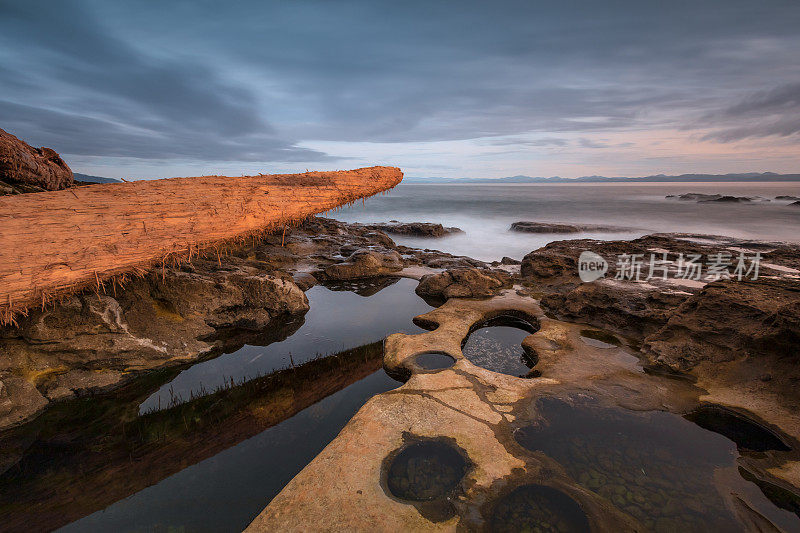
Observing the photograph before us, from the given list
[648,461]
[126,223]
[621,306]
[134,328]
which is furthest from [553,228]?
[126,223]

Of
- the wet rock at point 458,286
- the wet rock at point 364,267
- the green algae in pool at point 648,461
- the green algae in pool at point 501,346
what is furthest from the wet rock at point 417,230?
the green algae in pool at point 648,461

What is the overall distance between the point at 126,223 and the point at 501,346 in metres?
6.92

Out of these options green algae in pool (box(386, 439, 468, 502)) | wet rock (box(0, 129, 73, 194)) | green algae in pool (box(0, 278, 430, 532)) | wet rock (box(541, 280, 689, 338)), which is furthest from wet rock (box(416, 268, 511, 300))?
wet rock (box(0, 129, 73, 194))

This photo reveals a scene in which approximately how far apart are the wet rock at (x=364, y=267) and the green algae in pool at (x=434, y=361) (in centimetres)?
577

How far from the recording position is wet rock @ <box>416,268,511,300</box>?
9367 mm

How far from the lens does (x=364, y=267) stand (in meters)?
11.5

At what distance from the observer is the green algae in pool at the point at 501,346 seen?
239 inches

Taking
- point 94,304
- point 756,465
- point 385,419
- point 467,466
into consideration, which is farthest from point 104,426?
point 756,465

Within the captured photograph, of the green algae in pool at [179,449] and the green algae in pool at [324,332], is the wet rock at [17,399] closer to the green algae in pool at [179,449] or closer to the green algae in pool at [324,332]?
the green algae in pool at [179,449]

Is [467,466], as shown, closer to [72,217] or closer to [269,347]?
[269,347]

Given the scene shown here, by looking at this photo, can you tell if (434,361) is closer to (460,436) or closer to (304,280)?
(460,436)

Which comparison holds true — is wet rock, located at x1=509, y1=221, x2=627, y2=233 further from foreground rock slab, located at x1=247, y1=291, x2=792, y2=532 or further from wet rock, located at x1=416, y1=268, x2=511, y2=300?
foreground rock slab, located at x1=247, y1=291, x2=792, y2=532

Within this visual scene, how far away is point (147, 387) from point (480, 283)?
26.5 feet

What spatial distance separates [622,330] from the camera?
7145 millimetres
